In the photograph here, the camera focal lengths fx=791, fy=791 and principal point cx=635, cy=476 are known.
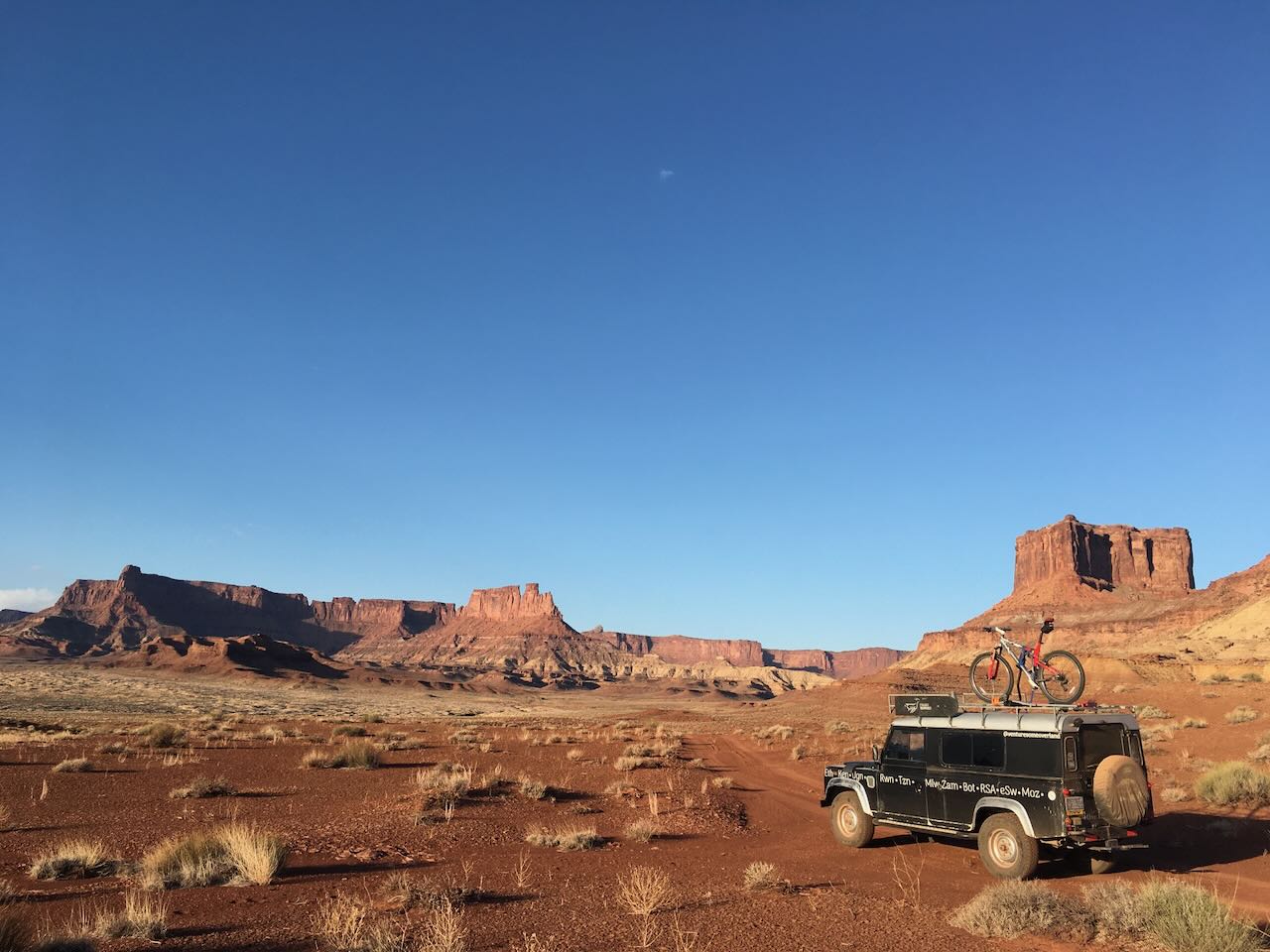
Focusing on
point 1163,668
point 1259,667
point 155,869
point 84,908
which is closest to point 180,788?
point 155,869

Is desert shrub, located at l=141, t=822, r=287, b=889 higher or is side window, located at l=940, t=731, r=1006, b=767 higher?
side window, located at l=940, t=731, r=1006, b=767

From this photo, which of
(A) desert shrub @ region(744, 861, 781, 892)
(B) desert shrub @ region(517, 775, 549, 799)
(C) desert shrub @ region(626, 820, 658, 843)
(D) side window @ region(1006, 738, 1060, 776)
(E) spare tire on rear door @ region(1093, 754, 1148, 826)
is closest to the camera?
(A) desert shrub @ region(744, 861, 781, 892)

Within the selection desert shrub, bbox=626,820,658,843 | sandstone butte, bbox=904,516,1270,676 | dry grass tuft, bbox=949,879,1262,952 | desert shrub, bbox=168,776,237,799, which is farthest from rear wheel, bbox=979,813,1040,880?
sandstone butte, bbox=904,516,1270,676

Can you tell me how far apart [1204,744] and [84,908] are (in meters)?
28.1

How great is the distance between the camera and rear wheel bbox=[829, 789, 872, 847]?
12719 mm

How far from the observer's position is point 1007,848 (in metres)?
10.5

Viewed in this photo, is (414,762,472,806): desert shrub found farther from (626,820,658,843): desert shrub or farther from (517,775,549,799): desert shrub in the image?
(626,820,658,843): desert shrub

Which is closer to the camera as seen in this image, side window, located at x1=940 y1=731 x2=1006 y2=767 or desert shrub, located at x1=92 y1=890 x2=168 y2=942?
desert shrub, located at x1=92 y1=890 x2=168 y2=942

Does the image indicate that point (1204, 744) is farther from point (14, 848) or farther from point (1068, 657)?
point (14, 848)

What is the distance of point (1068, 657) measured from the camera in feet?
45.6

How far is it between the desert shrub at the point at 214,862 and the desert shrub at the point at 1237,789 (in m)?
17.5

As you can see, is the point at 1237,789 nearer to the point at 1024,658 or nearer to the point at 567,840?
the point at 1024,658

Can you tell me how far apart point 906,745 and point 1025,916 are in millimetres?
4236

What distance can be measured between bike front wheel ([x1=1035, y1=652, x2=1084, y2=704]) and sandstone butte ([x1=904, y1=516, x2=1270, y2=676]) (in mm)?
42013
